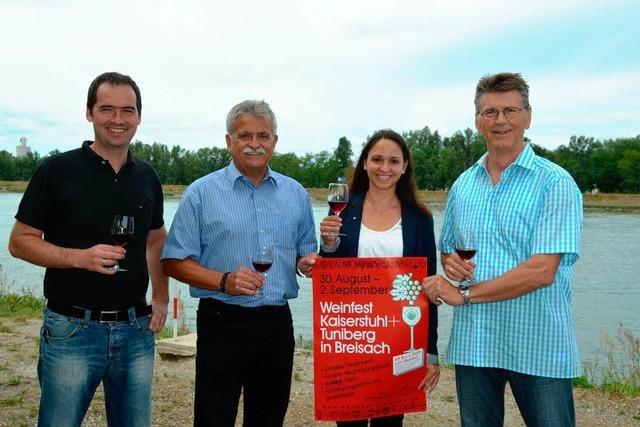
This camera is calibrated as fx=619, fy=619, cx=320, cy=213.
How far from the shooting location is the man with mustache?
4281mm

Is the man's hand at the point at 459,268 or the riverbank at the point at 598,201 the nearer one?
the man's hand at the point at 459,268

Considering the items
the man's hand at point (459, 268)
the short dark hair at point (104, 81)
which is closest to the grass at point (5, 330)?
the short dark hair at point (104, 81)

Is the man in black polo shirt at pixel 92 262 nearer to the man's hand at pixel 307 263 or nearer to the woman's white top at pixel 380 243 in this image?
the man's hand at pixel 307 263

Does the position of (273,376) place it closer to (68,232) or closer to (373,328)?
(373,328)

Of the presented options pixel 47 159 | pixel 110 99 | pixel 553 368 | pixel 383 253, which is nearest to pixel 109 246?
pixel 47 159

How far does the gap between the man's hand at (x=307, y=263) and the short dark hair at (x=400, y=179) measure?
0.67m

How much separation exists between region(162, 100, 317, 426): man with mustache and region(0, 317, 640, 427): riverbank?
2.55 m

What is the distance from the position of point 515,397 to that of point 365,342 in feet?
3.68

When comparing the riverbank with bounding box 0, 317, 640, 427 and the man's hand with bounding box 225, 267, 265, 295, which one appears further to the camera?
the riverbank with bounding box 0, 317, 640, 427

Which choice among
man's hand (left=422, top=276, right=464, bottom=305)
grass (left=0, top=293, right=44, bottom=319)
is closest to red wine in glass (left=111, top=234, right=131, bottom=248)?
man's hand (left=422, top=276, right=464, bottom=305)

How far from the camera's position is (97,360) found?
4.03 m

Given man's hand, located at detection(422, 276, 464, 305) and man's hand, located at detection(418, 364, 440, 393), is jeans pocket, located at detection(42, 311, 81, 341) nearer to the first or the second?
man's hand, located at detection(422, 276, 464, 305)

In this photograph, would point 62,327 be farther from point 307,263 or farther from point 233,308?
point 307,263

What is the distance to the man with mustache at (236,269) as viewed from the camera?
4.28 m
